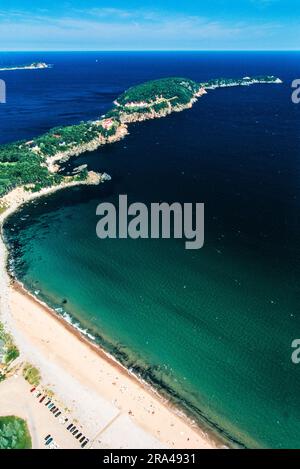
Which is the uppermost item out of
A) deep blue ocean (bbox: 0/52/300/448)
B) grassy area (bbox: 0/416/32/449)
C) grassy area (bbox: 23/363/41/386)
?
deep blue ocean (bbox: 0/52/300/448)

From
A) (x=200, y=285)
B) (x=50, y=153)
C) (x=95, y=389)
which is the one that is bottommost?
(x=95, y=389)

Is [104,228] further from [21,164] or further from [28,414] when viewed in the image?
[28,414]

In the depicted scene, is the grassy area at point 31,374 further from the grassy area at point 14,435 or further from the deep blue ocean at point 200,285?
A: the deep blue ocean at point 200,285

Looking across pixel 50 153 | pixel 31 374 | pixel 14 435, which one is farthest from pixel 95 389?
pixel 50 153

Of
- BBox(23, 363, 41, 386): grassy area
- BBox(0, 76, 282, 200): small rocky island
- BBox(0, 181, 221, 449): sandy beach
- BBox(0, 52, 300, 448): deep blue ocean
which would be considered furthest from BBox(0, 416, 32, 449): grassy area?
BBox(0, 76, 282, 200): small rocky island

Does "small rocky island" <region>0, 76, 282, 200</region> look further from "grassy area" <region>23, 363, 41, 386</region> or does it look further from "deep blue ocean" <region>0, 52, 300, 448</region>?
"grassy area" <region>23, 363, 41, 386</region>

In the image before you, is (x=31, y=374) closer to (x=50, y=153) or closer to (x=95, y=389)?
(x=95, y=389)

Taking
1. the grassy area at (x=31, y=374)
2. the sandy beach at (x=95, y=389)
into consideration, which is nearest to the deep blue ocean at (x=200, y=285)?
the sandy beach at (x=95, y=389)
